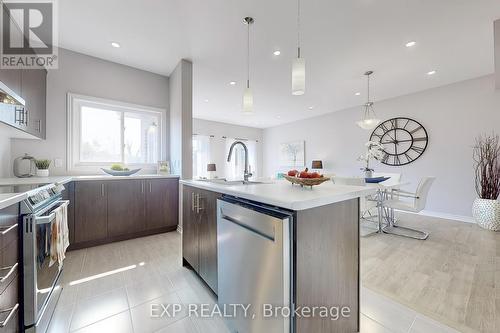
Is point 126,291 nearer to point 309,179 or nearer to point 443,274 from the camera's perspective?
point 309,179

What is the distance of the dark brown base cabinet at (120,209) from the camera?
7.97 feet

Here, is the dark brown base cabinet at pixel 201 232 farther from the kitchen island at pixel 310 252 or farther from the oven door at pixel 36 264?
the oven door at pixel 36 264

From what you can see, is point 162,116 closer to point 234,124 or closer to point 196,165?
point 196,165

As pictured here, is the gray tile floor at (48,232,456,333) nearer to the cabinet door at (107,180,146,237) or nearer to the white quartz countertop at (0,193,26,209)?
the cabinet door at (107,180,146,237)

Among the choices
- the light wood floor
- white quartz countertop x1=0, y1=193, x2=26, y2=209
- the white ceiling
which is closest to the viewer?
white quartz countertop x1=0, y1=193, x2=26, y2=209

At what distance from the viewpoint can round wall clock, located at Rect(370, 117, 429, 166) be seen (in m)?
4.29

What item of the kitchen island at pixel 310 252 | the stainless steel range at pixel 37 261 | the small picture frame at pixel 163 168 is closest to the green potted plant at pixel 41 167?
the small picture frame at pixel 163 168

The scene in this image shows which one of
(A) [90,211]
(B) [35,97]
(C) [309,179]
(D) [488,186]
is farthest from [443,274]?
(B) [35,97]

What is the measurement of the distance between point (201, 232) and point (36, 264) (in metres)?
1.03

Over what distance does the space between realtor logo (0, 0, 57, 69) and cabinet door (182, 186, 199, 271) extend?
5.93 ft

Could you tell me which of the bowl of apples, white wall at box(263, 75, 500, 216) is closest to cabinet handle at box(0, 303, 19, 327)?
the bowl of apples

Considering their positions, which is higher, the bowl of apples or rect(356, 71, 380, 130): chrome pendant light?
rect(356, 71, 380, 130): chrome pendant light

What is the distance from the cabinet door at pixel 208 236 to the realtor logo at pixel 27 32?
6.44 feet

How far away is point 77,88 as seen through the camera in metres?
2.81
